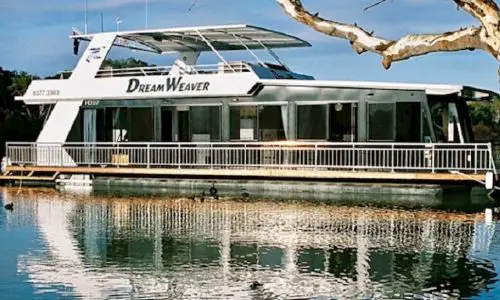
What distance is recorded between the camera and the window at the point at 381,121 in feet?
79.6

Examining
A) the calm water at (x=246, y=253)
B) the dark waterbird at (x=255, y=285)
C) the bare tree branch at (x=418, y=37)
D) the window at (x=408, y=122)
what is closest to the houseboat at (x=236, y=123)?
the window at (x=408, y=122)

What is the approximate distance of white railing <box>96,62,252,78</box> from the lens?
26.4m

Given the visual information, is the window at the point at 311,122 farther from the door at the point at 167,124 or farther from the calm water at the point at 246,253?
the calm water at the point at 246,253

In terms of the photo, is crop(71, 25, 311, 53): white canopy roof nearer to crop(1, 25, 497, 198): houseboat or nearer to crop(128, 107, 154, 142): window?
crop(1, 25, 497, 198): houseboat

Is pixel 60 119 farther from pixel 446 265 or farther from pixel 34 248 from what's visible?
pixel 446 265

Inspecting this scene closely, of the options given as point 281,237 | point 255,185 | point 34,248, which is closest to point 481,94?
point 255,185

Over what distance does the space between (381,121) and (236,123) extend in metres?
4.75

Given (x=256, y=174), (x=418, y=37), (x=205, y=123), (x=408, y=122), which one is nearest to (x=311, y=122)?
(x=256, y=174)

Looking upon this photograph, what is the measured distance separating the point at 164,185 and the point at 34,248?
41.8 feet

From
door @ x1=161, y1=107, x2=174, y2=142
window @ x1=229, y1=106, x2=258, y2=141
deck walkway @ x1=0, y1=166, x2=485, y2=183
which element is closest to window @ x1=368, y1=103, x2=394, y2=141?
deck walkway @ x1=0, y1=166, x2=485, y2=183

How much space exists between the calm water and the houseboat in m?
3.64

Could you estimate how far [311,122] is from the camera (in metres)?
25.3

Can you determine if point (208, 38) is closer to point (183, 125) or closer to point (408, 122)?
point (183, 125)

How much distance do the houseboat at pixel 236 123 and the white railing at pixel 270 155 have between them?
0.04 m
